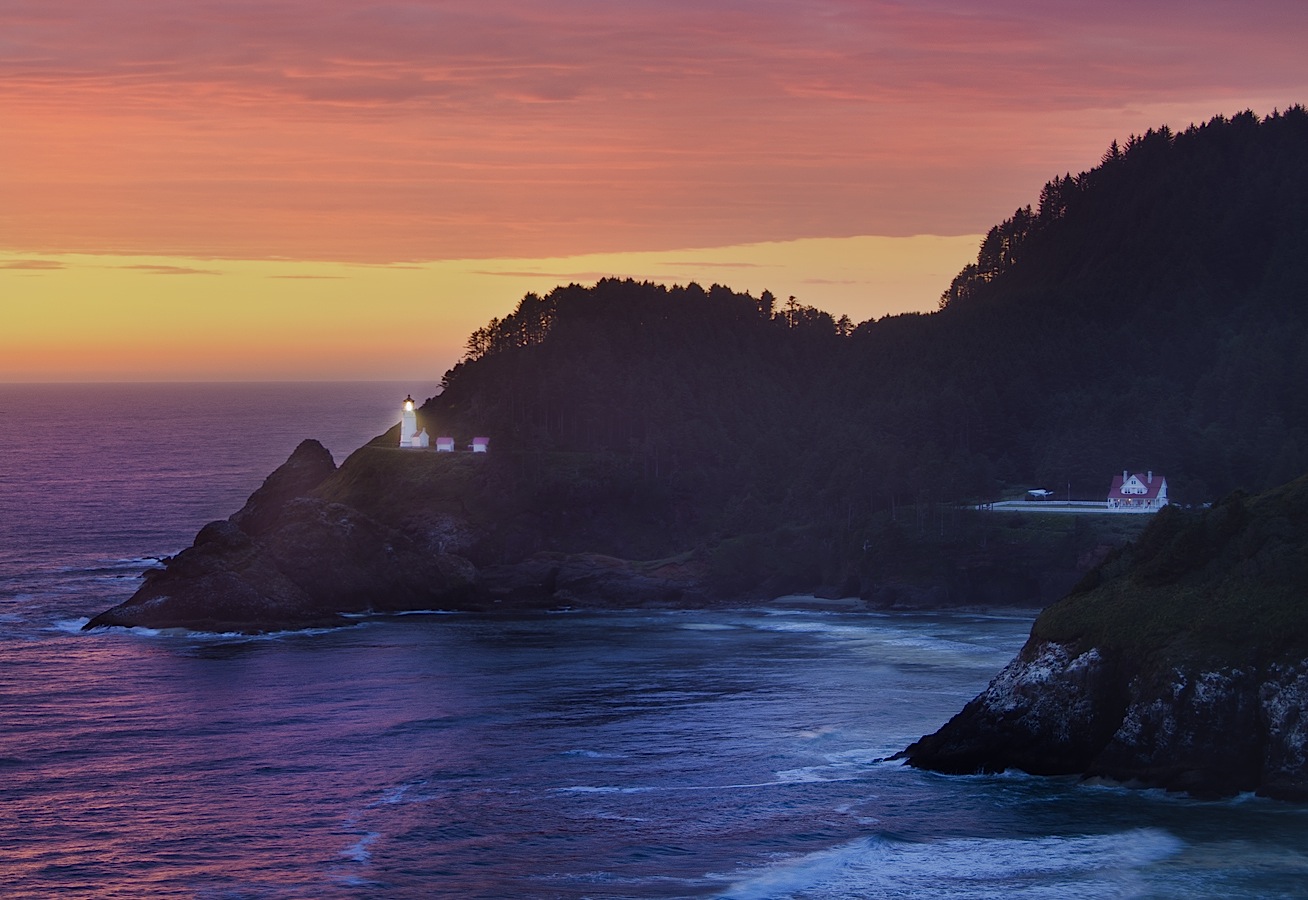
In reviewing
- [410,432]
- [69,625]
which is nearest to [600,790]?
[69,625]

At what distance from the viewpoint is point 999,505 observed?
354 ft

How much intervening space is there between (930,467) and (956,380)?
2143 cm

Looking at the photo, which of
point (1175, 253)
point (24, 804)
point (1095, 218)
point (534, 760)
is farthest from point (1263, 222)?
point (24, 804)

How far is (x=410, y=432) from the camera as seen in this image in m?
129

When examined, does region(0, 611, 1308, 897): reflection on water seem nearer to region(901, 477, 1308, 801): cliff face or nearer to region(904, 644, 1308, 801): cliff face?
region(904, 644, 1308, 801): cliff face

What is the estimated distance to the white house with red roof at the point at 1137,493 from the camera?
103938 millimetres

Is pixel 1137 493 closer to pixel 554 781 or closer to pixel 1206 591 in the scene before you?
pixel 1206 591

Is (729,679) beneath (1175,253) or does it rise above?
beneath

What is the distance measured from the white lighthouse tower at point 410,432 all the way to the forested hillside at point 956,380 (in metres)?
3.34

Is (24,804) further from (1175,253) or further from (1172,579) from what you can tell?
(1175,253)

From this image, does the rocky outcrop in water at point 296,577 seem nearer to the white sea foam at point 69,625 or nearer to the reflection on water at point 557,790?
the white sea foam at point 69,625

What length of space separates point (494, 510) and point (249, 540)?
70.4 ft

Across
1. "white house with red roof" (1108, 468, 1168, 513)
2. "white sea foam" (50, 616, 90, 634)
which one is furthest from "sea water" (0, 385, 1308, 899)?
"white house with red roof" (1108, 468, 1168, 513)

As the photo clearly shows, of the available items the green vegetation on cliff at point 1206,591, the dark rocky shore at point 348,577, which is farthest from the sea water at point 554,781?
the green vegetation on cliff at point 1206,591
